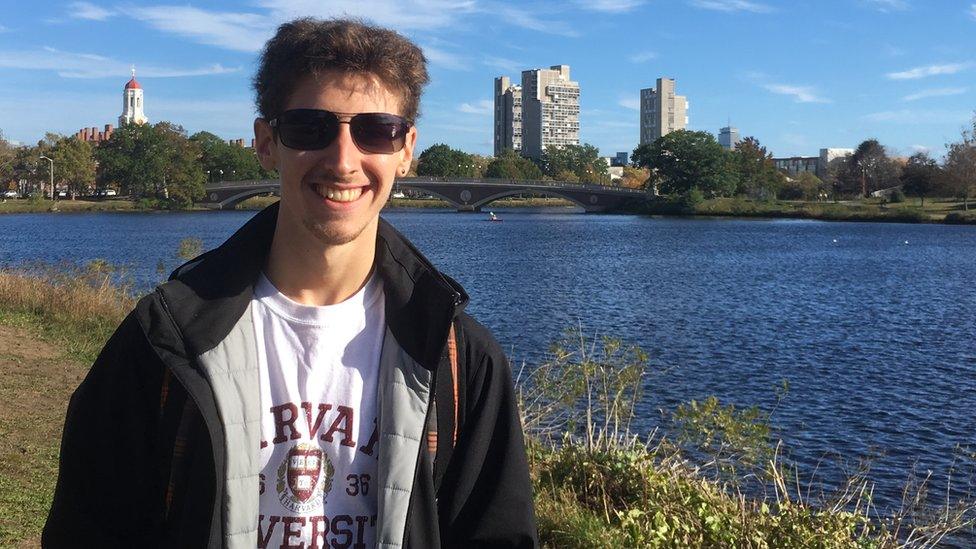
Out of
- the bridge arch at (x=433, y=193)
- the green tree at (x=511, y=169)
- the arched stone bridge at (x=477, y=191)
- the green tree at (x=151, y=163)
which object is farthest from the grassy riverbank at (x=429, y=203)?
the green tree at (x=151, y=163)

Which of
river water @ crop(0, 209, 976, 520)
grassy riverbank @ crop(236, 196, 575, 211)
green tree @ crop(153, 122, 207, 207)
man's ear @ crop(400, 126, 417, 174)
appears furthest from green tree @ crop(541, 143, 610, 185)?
man's ear @ crop(400, 126, 417, 174)

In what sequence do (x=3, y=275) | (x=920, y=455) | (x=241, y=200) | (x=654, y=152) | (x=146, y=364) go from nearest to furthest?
1. (x=146, y=364)
2. (x=920, y=455)
3. (x=3, y=275)
4. (x=241, y=200)
5. (x=654, y=152)

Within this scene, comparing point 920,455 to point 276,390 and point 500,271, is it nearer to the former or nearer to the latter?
point 276,390

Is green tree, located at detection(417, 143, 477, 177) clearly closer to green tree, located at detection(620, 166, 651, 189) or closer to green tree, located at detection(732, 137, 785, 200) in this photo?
green tree, located at detection(620, 166, 651, 189)

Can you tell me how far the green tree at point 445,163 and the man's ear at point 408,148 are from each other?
129625 mm

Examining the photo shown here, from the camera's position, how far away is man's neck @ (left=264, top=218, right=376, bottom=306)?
2.10 metres

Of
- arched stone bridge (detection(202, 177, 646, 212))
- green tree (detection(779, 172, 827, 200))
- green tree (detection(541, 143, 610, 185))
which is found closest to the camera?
arched stone bridge (detection(202, 177, 646, 212))

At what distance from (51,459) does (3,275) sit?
33.7 ft

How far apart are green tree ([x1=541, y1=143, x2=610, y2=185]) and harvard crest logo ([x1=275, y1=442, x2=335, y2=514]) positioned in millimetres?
145812

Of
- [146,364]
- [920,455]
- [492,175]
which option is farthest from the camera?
[492,175]

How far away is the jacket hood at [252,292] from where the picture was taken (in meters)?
1.96

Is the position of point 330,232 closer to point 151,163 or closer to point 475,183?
point 475,183

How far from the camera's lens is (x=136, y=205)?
289 ft

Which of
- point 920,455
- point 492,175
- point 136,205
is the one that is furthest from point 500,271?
point 492,175
